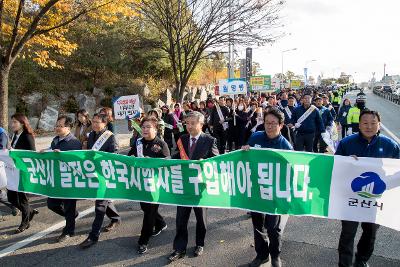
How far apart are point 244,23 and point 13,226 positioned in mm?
12674

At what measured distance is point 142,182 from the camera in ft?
14.8

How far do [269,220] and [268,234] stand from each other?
15 centimetres

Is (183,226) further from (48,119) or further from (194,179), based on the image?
(48,119)

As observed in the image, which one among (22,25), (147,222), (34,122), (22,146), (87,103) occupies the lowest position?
(147,222)

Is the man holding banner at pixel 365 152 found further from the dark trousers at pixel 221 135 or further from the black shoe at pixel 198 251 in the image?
the dark trousers at pixel 221 135

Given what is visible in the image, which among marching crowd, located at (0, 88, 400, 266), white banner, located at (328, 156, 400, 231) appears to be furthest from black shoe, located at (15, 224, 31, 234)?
white banner, located at (328, 156, 400, 231)

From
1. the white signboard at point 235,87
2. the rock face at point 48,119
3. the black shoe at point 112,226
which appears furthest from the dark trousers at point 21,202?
the rock face at point 48,119

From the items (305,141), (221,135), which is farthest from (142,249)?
(221,135)

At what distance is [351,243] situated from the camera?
3.59 metres

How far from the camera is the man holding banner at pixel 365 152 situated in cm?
361

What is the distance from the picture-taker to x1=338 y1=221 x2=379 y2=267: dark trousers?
360cm

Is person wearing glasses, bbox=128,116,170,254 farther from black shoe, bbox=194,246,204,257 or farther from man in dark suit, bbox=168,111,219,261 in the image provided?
black shoe, bbox=194,246,204,257

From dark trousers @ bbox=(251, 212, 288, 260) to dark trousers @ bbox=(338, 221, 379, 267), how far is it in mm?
638

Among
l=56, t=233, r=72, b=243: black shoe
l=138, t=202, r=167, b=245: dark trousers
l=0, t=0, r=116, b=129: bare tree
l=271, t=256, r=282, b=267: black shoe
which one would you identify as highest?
l=0, t=0, r=116, b=129: bare tree
